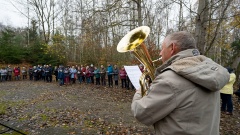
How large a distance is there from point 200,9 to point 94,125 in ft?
17.9

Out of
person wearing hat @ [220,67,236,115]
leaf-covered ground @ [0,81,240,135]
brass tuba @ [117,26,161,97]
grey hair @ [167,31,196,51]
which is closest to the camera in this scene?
grey hair @ [167,31,196,51]

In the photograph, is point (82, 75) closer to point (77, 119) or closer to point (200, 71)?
point (77, 119)

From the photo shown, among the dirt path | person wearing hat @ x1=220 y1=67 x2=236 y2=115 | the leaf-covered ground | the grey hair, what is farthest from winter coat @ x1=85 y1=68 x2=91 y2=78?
the grey hair

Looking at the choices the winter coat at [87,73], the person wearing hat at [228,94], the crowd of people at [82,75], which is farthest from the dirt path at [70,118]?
the winter coat at [87,73]

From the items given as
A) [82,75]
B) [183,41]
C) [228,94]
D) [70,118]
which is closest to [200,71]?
[183,41]

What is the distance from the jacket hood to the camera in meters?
Answer: 1.40

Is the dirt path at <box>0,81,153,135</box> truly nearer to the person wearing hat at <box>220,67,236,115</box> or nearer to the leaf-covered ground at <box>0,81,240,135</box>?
the leaf-covered ground at <box>0,81,240,135</box>

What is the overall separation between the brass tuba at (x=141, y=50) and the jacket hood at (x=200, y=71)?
1.82ft

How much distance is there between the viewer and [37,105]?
9.40 metres

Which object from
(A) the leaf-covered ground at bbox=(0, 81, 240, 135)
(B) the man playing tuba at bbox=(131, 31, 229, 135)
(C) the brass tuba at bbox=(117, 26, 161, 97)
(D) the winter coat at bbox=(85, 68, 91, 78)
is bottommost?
(A) the leaf-covered ground at bbox=(0, 81, 240, 135)

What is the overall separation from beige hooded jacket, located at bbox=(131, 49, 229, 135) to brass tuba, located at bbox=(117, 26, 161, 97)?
17.7 inches

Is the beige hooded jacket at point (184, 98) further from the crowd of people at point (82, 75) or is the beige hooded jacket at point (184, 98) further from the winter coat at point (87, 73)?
the winter coat at point (87, 73)

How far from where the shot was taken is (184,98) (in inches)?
56.0

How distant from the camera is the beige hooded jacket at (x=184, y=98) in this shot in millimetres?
1415
